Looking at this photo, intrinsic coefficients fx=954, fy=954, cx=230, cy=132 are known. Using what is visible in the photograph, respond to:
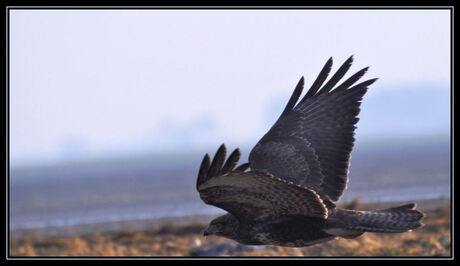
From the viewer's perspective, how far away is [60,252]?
16203 mm

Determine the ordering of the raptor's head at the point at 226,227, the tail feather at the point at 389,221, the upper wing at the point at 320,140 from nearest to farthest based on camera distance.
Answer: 1. the tail feather at the point at 389,221
2. the raptor's head at the point at 226,227
3. the upper wing at the point at 320,140

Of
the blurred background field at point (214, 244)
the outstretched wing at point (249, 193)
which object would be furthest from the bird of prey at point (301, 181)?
the blurred background field at point (214, 244)

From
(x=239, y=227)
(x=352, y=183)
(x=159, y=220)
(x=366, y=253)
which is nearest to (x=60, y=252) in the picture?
(x=159, y=220)

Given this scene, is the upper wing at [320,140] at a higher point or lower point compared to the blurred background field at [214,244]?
higher

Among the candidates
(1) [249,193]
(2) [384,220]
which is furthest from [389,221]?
(1) [249,193]

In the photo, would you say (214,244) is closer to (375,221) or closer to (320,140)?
(320,140)

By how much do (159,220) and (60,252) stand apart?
480 cm

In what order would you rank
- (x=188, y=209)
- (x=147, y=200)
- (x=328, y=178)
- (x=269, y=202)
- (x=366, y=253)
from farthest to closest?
(x=147, y=200)
(x=188, y=209)
(x=366, y=253)
(x=328, y=178)
(x=269, y=202)

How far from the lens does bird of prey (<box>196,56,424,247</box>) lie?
349 inches

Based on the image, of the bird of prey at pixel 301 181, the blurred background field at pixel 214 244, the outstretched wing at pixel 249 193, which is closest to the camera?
the outstretched wing at pixel 249 193

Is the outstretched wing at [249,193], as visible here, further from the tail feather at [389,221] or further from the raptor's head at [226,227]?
the tail feather at [389,221]

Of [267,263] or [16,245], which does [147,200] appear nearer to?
[16,245]

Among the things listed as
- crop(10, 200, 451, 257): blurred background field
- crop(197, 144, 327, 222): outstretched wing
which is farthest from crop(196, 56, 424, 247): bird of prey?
crop(10, 200, 451, 257): blurred background field

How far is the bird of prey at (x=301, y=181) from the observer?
8.87 meters
